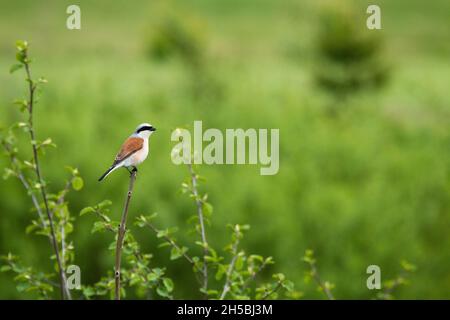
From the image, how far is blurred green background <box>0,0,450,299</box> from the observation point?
1734cm

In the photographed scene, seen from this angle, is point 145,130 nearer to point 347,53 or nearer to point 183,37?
point 347,53

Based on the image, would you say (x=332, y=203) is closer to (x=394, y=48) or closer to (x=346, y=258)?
(x=346, y=258)

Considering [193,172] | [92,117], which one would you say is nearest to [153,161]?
[92,117]

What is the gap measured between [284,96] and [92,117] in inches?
741

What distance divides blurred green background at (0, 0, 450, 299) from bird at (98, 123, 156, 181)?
0.60m

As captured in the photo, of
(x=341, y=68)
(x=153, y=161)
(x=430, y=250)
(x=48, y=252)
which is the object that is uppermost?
(x=341, y=68)

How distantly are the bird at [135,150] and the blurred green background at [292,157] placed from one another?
604 millimetres

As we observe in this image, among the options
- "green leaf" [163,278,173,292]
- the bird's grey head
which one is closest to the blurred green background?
the bird's grey head

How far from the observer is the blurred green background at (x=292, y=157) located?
1734 cm

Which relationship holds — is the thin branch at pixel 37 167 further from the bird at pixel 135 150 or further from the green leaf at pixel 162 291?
the bird at pixel 135 150

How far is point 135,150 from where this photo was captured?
308cm

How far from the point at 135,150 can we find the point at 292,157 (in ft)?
74.0

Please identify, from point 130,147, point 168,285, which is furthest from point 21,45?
point 168,285
